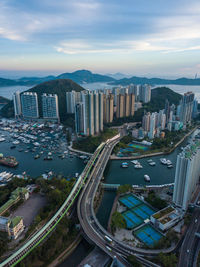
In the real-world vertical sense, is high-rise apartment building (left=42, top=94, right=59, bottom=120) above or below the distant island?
below

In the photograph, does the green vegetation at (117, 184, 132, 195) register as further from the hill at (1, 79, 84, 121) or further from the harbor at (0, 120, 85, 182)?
the hill at (1, 79, 84, 121)

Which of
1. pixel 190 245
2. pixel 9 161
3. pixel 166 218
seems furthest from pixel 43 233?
pixel 9 161

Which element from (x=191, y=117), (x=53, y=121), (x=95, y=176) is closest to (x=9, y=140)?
(x=53, y=121)

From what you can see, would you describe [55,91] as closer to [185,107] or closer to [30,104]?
[30,104]

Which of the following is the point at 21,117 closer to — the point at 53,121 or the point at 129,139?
the point at 53,121

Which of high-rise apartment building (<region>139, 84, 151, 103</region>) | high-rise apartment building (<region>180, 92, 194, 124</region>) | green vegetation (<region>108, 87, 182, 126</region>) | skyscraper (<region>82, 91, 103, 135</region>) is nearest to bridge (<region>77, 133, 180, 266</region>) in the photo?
skyscraper (<region>82, 91, 103, 135</region>)

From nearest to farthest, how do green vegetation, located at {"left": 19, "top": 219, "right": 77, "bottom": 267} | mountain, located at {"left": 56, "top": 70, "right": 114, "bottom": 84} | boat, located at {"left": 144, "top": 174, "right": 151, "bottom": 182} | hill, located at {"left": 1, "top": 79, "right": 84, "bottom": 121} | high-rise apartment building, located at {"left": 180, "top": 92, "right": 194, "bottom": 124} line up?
green vegetation, located at {"left": 19, "top": 219, "right": 77, "bottom": 267}
boat, located at {"left": 144, "top": 174, "right": 151, "bottom": 182}
high-rise apartment building, located at {"left": 180, "top": 92, "right": 194, "bottom": 124}
hill, located at {"left": 1, "top": 79, "right": 84, "bottom": 121}
mountain, located at {"left": 56, "top": 70, "right": 114, "bottom": 84}
